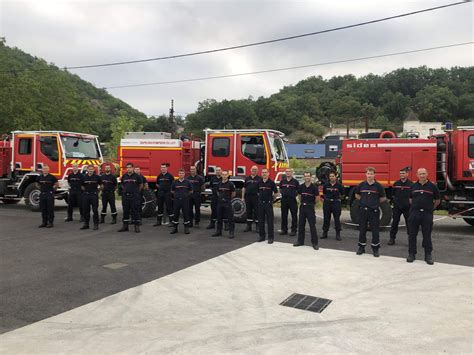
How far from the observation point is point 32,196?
536 inches

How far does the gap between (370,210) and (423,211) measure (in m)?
0.95

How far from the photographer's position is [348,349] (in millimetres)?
3852

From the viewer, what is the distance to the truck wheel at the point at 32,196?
44.7ft

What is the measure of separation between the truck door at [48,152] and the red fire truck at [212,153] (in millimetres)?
2476

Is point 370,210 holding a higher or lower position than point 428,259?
higher

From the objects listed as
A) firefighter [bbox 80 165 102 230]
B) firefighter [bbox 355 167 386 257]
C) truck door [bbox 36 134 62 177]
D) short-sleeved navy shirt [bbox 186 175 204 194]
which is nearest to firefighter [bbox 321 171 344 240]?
firefighter [bbox 355 167 386 257]

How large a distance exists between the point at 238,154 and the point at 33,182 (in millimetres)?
7391

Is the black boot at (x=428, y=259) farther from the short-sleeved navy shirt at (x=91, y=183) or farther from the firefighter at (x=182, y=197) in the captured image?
the short-sleeved navy shirt at (x=91, y=183)

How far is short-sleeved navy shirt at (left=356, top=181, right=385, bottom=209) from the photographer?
781cm

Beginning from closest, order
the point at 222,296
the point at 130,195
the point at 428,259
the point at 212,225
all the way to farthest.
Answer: the point at 222,296 < the point at 428,259 < the point at 130,195 < the point at 212,225

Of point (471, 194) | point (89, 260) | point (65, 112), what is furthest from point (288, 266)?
point (65, 112)

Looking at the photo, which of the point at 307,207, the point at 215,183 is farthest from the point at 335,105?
the point at 307,207

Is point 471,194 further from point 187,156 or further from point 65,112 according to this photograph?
point 65,112

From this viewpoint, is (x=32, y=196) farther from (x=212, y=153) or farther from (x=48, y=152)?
(x=212, y=153)
